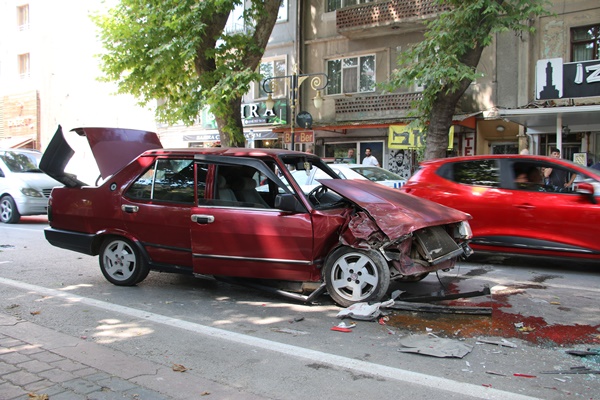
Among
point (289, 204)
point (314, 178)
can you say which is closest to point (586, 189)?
point (314, 178)

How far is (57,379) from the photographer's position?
11.6ft

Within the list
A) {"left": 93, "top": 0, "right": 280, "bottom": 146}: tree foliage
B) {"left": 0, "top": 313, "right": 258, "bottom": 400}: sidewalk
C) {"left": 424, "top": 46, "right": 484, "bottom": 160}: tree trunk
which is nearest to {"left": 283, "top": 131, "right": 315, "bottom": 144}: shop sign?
{"left": 93, "top": 0, "right": 280, "bottom": 146}: tree foliage

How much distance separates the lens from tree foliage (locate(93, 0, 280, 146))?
12750 mm

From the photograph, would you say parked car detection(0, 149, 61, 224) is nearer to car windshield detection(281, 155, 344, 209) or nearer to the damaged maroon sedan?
the damaged maroon sedan

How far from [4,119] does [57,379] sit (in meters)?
35.0

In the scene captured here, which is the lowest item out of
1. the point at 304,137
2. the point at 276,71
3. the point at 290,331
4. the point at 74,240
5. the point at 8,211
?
the point at 290,331

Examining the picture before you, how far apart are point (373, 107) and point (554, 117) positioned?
726 centimetres

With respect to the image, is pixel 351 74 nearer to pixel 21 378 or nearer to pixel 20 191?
pixel 20 191

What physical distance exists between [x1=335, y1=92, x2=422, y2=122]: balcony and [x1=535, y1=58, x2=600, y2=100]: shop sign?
520 cm

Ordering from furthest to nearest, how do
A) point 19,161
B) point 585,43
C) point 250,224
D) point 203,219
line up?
1. point 585,43
2. point 19,161
3. point 203,219
4. point 250,224

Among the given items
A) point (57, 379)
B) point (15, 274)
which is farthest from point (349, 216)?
Answer: point (15, 274)

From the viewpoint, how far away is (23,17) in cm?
3238

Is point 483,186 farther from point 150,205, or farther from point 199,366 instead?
point 199,366

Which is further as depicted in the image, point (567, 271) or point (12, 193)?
point (12, 193)
